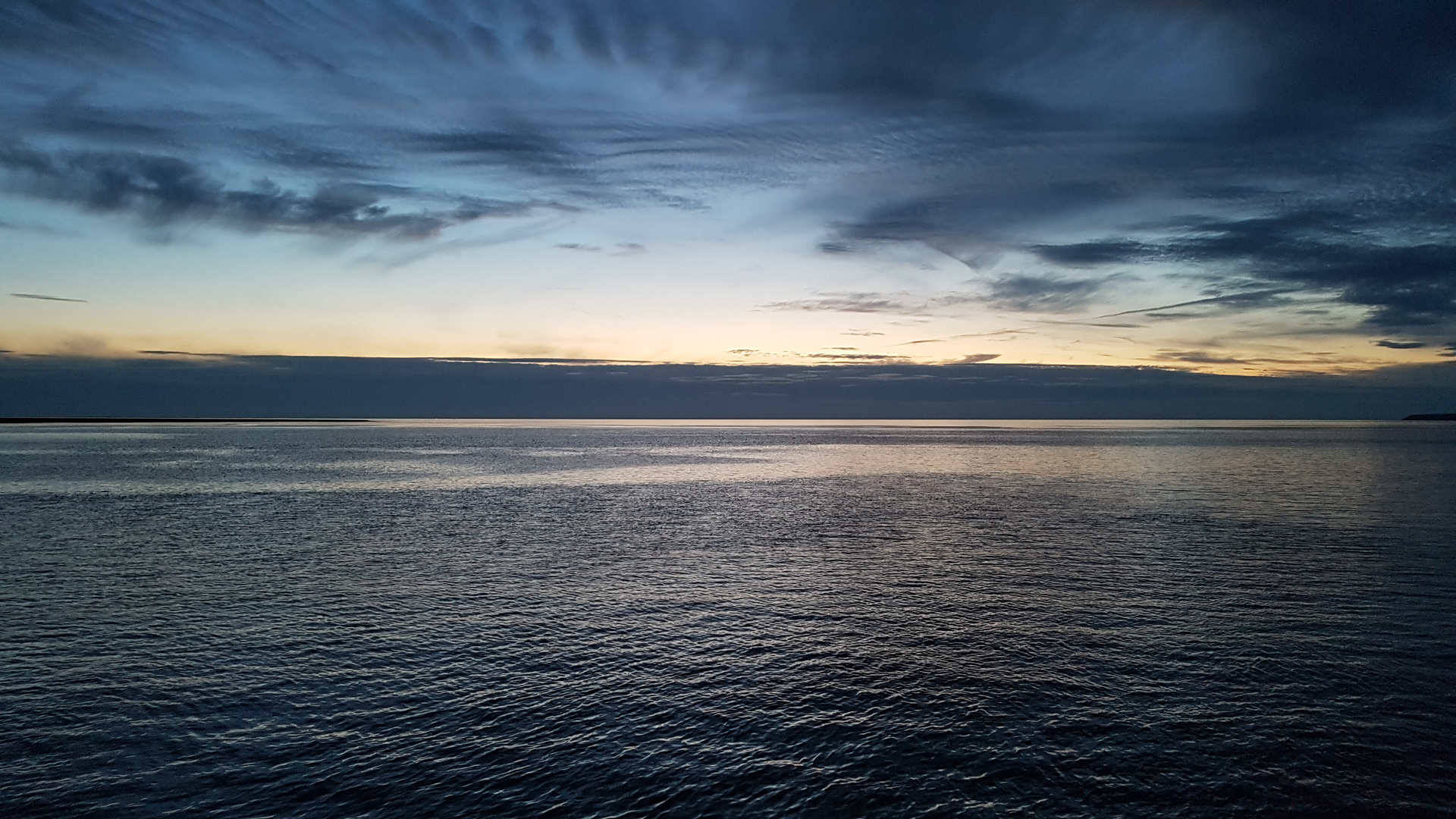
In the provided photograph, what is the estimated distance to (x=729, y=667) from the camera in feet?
97.3

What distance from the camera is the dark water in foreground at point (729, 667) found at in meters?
20.4

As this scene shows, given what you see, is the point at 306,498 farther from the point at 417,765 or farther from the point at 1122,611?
the point at 1122,611

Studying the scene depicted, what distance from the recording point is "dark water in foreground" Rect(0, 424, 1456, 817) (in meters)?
20.4

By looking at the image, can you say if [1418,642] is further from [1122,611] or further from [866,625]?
[866,625]

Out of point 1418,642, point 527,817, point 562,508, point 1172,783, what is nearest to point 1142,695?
point 1172,783

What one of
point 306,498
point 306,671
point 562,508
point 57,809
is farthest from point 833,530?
point 306,498

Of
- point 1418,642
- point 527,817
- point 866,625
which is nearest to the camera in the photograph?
point 527,817

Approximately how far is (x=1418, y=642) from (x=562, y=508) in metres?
64.3

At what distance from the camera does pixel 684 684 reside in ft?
91.2

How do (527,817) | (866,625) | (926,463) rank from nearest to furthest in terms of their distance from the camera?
(527,817), (866,625), (926,463)

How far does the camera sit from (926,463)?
148 m

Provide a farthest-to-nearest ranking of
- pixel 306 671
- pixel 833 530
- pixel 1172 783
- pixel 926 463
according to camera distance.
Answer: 1. pixel 926 463
2. pixel 833 530
3. pixel 306 671
4. pixel 1172 783

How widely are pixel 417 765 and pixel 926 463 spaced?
134390 mm

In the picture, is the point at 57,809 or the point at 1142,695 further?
the point at 1142,695
